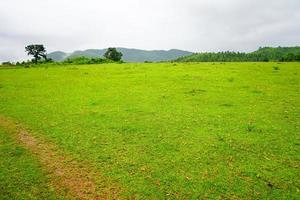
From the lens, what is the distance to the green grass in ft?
26.9

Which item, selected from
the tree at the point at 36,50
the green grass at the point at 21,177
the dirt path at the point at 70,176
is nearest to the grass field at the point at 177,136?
the green grass at the point at 21,177

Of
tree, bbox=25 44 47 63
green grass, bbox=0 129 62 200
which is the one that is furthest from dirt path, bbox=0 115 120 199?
tree, bbox=25 44 47 63

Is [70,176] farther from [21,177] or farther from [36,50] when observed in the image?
[36,50]

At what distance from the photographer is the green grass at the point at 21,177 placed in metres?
8.20

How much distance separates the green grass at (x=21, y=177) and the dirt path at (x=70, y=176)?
0.93ft

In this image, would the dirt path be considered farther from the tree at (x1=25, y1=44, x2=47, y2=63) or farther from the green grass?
the tree at (x1=25, y1=44, x2=47, y2=63)

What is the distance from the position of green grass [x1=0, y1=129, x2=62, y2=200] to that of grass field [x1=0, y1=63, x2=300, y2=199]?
0.10 m

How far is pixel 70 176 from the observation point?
9.29 m

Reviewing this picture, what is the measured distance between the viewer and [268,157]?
1045 cm

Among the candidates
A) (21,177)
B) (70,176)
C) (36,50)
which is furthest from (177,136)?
(36,50)

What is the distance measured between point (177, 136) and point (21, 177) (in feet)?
22.2

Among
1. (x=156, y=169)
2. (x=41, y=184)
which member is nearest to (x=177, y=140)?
(x=156, y=169)

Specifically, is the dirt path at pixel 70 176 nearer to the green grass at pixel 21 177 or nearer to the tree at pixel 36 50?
the green grass at pixel 21 177

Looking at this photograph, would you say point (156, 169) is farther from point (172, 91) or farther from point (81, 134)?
point (172, 91)
